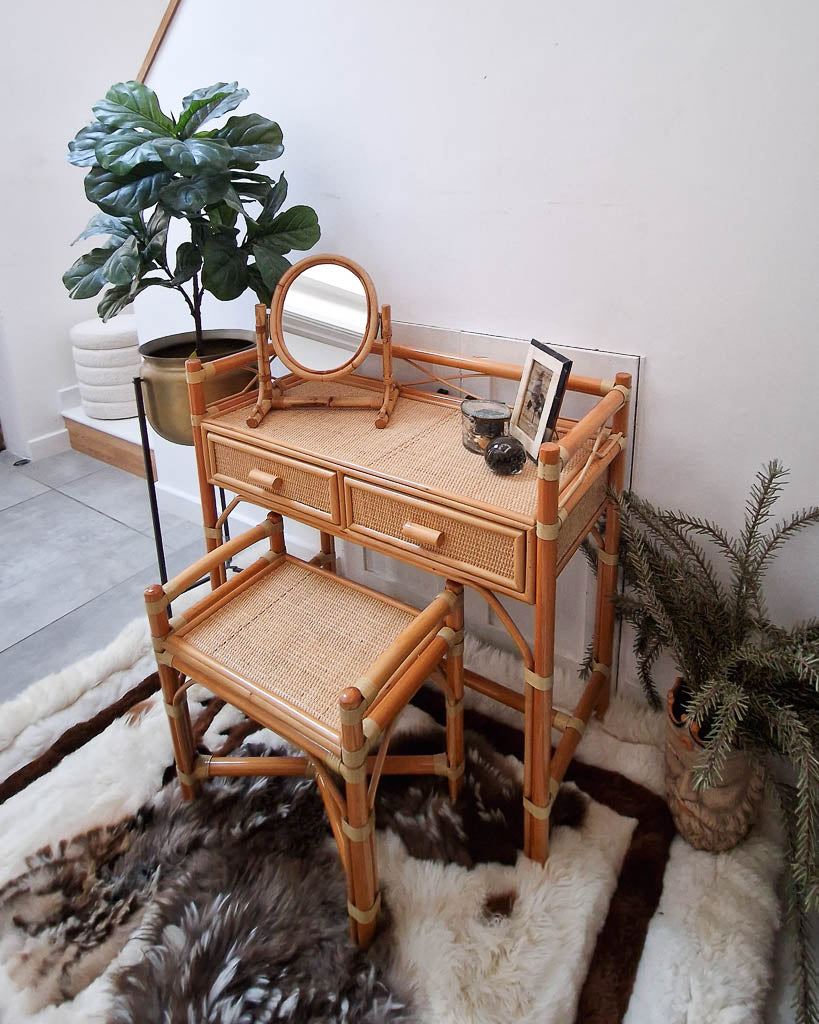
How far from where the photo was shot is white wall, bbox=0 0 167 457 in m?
2.87

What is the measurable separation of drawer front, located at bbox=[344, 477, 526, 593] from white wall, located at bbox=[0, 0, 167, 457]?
2338 mm

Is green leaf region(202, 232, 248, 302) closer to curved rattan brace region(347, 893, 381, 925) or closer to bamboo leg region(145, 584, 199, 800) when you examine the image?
bamboo leg region(145, 584, 199, 800)

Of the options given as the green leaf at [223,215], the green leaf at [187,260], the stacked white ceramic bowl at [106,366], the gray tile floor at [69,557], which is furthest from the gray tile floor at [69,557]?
the green leaf at [223,215]

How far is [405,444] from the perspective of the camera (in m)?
1.40

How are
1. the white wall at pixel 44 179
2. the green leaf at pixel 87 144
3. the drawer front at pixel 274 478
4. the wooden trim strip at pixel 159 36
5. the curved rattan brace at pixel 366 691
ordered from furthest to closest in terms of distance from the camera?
the white wall at pixel 44 179 < the wooden trim strip at pixel 159 36 < the green leaf at pixel 87 144 < the drawer front at pixel 274 478 < the curved rattan brace at pixel 366 691

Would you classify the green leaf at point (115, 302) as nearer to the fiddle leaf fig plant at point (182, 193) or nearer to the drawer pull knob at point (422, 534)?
the fiddle leaf fig plant at point (182, 193)

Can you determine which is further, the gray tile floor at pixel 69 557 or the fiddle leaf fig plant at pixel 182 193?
the gray tile floor at pixel 69 557

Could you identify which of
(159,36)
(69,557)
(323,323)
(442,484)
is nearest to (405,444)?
(442,484)

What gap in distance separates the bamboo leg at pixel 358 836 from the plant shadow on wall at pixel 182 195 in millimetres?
886

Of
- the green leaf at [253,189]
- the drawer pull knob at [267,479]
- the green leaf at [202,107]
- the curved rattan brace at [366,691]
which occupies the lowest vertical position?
the curved rattan brace at [366,691]

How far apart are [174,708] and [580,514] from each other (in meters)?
0.81

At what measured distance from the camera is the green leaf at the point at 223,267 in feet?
5.22

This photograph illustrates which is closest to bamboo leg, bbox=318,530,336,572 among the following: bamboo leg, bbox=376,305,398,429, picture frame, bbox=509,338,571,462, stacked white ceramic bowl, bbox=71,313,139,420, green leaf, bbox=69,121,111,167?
bamboo leg, bbox=376,305,398,429

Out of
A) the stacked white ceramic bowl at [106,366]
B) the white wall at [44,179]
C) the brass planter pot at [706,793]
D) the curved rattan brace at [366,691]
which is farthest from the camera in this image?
the stacked white ceramic bowl at [106,366]
